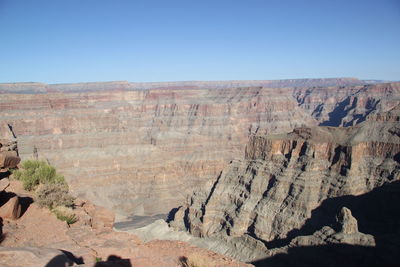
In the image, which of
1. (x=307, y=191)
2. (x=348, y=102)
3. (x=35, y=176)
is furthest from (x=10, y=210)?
(x=348, y=102)

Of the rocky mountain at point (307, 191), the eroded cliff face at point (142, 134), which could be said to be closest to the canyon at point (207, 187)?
the rocky mountain at point (307, 191)

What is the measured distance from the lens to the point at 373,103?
14138cm

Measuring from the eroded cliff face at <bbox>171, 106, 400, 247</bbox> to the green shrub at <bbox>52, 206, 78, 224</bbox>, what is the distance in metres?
28.5

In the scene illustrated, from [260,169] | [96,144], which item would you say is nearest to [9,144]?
[260,169]

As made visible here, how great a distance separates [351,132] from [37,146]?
65.3 meters

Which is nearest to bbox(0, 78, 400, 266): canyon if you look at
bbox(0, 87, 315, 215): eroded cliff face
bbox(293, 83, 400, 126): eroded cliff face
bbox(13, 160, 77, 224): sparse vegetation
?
bbox(0, 87, 315, 215): eroded cliff face

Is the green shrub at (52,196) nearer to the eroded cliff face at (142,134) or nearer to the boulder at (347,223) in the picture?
the boulder at (347,223)

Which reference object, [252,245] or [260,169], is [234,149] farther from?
[252,245]

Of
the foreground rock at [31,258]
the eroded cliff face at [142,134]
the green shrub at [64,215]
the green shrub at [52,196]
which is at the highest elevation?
the foreground rock at [31,258]

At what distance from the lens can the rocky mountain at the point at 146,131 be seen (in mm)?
72125

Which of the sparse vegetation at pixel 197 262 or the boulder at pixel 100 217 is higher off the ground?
the sparse vegetation at pixel 197 262

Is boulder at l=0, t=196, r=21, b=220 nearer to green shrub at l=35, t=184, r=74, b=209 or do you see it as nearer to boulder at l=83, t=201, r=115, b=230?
green shrub at l=35, t=184, r=74, b=209

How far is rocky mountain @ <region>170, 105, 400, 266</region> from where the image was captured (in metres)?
37.5

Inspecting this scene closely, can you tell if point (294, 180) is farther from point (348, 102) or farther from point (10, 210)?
point (348, 102)
